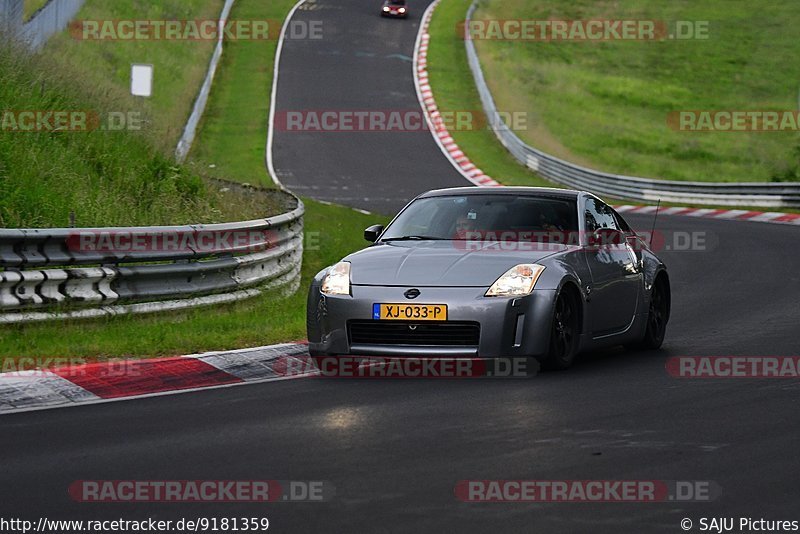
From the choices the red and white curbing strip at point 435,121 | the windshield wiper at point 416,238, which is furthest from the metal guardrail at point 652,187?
the windshield wiper at point 416,238

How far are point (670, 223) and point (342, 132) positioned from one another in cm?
1652

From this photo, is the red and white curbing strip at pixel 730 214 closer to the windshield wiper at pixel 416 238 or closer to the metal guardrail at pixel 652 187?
the metal guardrail at pixel 652 187

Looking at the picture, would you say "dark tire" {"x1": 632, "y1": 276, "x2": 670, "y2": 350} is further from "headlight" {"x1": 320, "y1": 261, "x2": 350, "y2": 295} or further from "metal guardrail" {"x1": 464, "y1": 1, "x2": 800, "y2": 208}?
"metal guardrail" {"x1": 464, "y1": 1, "x2": 800, "y2": 208}

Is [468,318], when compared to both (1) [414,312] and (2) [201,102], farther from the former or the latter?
(2) [201,102]

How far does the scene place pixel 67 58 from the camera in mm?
19891

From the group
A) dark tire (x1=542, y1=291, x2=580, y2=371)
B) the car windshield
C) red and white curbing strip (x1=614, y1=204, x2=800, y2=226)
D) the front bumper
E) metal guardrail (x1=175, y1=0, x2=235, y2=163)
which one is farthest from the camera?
metal guardrail (x1=175, y1=0, x2=235, y2=163)

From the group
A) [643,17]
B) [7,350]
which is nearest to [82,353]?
[7,350]

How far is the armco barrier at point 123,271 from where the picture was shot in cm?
1069

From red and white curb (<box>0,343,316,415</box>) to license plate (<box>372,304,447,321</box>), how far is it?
2.63ft
